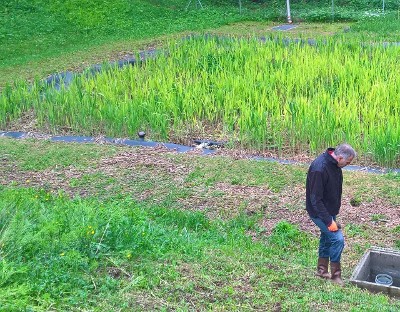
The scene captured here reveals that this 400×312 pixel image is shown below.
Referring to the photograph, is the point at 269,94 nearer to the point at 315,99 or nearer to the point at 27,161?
the point at 315,99

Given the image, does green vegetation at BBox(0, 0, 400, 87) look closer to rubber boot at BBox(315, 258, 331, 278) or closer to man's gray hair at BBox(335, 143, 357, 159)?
rubber boot at BBox(315, 258, 331, 278)

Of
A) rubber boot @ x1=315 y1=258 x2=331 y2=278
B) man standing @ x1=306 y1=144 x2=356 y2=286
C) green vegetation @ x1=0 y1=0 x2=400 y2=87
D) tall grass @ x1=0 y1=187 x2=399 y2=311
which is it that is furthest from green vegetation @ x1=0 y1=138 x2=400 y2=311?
green vegetation @ x1=0 y1=0 x2=400 y2=87

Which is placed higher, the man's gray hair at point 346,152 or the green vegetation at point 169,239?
the man's gray hair at point 346,152

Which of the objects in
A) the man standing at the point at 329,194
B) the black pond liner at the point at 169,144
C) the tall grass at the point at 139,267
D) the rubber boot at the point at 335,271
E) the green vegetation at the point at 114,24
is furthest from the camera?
the green vegetation at the point at 114,24

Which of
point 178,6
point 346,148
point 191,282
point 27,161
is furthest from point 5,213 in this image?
point 178,6

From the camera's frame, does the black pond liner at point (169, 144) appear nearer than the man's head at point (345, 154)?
No

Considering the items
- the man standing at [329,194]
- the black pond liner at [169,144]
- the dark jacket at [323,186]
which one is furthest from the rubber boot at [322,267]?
the black pond liner at [169,144]

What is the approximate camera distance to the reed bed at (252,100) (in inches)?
316

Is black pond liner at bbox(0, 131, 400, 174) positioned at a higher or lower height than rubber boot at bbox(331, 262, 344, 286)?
lower

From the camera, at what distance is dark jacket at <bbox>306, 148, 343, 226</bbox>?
477cm

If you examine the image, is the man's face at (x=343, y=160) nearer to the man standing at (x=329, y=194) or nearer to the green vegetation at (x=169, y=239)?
the man standing at (x=329, y=194)

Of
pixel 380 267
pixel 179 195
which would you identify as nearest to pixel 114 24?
pixel 179 195

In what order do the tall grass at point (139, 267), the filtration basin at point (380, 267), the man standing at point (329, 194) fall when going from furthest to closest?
the filtration basin at point (380, 267), the man standing at point (329, 194), the tall grass at point (139, 267)

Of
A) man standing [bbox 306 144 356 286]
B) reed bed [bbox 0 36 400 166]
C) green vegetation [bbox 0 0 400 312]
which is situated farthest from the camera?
reed bed [bbox 0 36 400 166]
